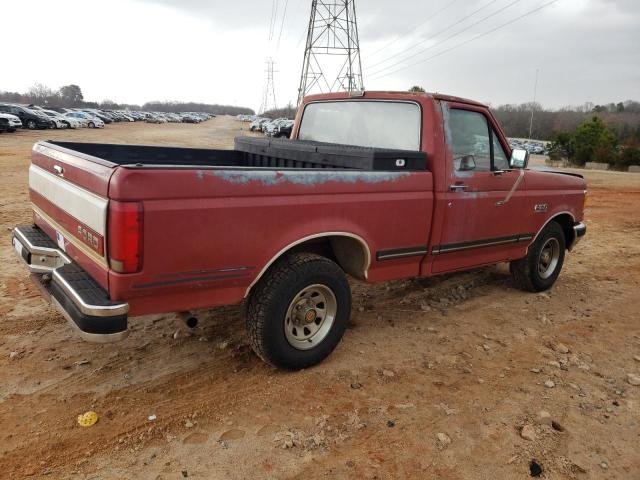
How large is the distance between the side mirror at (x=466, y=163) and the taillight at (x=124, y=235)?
2731mm

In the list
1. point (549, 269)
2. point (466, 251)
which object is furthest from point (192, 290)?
point (549, 269)

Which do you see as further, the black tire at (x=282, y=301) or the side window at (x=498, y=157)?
the side window at (x=498, y=157)

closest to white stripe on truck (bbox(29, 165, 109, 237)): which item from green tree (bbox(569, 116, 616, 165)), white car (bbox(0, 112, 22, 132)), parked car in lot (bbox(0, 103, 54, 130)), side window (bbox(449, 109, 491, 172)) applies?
side window (bbox(449, 109, 491, 172))

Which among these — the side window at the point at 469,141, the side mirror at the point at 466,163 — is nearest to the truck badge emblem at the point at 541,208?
the side window at the point at 469,141

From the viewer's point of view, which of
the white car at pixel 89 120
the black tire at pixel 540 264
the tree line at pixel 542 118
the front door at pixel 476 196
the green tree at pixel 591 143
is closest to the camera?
the front door at pixel 476 196

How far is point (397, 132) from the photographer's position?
14.5 ft

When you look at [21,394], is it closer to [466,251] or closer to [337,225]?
[337,225]

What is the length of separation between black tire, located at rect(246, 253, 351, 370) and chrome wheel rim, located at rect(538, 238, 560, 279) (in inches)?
127

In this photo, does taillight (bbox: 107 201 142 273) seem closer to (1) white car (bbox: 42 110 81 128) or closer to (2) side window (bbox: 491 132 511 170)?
(2) side window (bbox: 491 132 511 170)

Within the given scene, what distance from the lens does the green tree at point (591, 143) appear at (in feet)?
118

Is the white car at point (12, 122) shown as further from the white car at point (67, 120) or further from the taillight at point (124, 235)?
the taillight at point (124, 235)

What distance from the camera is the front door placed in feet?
14.0

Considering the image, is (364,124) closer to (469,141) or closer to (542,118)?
(469,141)

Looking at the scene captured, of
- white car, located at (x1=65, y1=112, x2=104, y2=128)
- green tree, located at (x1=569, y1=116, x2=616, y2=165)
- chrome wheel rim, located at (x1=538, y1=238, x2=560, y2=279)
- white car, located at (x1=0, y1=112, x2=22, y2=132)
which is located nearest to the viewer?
chrome wheel rim, located at (x1=538, y1=238, x2=560, y2=279)
